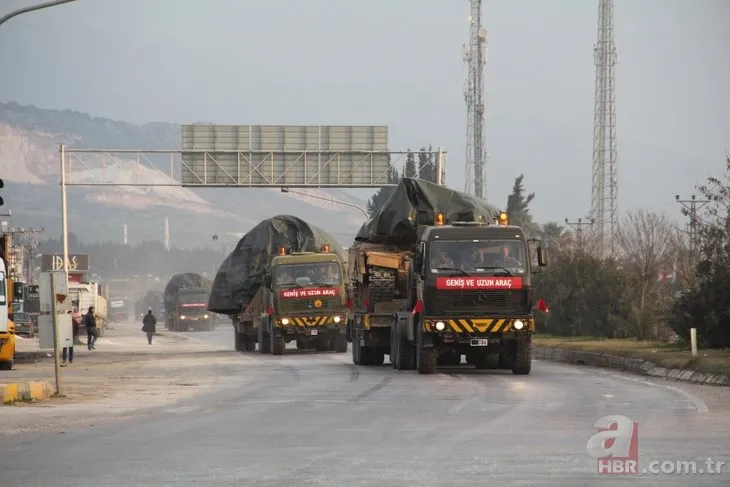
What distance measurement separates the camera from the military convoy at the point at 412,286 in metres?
30.1

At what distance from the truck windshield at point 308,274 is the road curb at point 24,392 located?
21.3 meters

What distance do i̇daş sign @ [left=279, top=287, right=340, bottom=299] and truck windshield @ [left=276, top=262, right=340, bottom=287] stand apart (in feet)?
0.51

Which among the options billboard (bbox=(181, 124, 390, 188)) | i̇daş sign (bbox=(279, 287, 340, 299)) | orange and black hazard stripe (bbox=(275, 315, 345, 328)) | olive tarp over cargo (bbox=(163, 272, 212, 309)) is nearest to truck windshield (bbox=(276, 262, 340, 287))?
i̇daş sign (bbox=(279, 287, 340, 299))

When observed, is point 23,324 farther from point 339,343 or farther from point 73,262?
point 339,343

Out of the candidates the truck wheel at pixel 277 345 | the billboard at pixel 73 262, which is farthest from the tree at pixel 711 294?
the billboard at pixel 73 262

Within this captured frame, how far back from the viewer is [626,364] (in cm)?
3425

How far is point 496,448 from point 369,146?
51792 millimetres

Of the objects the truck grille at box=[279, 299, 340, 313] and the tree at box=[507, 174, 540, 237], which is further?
the tree at box=[507, 174, 540, 237]

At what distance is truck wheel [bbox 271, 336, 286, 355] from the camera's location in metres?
47.3

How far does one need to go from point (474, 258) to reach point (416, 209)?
209 inches

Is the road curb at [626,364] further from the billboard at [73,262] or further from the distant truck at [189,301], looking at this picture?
the billboard at [73,262]

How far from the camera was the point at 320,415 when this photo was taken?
19.6 metres

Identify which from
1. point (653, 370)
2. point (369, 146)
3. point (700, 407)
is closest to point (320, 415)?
point (700, 407)

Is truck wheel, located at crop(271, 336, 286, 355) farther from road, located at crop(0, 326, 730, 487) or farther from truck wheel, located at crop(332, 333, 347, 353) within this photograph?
road, located at crop(0, 326, 730, 487)
